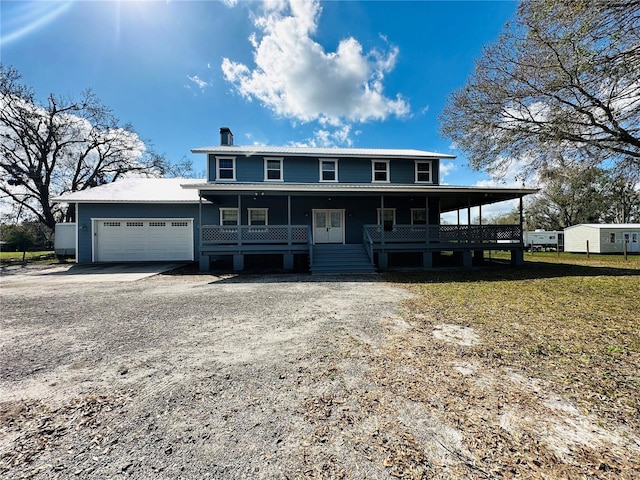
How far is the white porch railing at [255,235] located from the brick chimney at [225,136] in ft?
24.8

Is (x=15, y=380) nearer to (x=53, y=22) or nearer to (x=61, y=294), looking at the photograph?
(x=61, y=294)

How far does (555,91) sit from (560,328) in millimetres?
8021

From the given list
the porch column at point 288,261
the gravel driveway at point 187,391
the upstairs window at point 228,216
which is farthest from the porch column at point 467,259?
the upstairs window at point 228,216

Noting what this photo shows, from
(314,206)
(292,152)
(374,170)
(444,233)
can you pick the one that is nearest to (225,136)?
(292,152)

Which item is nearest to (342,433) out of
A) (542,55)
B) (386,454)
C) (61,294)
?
(386,454)

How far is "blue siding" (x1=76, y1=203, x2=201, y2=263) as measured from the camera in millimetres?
14508

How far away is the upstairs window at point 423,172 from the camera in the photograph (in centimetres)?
1608

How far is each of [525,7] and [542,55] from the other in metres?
1.63

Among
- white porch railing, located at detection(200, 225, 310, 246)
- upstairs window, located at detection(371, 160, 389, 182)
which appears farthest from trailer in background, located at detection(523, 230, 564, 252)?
white porch railing, located at detection(200, 225, 310, 246)

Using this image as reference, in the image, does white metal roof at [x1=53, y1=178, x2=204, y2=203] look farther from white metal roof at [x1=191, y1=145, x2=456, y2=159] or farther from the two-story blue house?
white metal roof at [x1=191, y1=145, x2=456, y2=159]

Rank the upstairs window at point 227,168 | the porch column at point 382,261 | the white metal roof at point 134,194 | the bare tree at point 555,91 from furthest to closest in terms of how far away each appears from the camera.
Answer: the upstairs window at point 227,168 < the white metal roof at point 134,194 < the porch column at point 382,261 < the bare tree at point 555,91

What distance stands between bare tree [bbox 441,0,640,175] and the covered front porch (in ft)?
8.32

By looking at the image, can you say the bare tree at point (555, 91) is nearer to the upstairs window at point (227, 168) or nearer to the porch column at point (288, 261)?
the porch column at point (288, 261)

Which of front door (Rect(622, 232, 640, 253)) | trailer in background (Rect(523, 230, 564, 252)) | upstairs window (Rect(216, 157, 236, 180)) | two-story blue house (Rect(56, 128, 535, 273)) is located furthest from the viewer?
trailer in background (Rect(523, 230, 564, 252))
